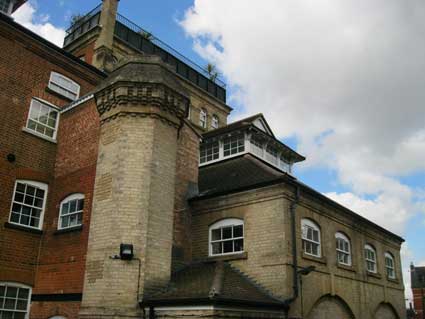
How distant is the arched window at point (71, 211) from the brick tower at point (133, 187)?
130 cm

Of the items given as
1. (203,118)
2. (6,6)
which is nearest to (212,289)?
(6,6)

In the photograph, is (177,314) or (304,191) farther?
(304,191)

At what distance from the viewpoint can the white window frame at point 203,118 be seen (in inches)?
1264

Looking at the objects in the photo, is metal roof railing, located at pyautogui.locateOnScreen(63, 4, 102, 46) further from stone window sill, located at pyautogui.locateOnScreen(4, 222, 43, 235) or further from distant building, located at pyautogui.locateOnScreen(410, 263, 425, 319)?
distant building, located at pyautogui.locateOnScreen(410, 263, 425, 319)

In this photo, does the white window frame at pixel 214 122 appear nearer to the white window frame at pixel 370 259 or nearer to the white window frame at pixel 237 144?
the white window frame at pixel 237 144

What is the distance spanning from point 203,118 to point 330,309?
19480 mm

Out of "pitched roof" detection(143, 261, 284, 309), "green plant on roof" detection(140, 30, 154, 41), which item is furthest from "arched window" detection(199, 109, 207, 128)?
"pitched roof" detection(143, 261, 284, 309)

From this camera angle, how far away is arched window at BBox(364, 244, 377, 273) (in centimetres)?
2019

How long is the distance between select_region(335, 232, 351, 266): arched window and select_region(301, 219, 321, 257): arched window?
5.64 feet

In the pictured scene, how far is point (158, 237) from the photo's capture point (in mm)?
13250

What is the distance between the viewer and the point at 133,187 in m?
Result: 13.2

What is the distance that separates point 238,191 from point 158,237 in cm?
383

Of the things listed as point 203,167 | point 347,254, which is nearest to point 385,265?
point 347,254

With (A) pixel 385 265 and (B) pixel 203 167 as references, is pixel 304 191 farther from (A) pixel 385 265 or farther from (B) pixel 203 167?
(A) pixel 385 265
